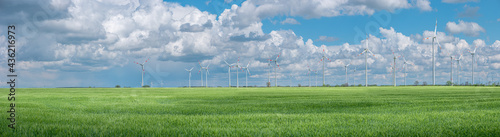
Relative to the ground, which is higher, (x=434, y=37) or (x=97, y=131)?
(x=434, y=37)

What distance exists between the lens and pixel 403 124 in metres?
10.6

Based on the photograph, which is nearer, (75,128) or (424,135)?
(424,135)

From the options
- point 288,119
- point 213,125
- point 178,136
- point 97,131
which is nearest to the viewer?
point 178,136

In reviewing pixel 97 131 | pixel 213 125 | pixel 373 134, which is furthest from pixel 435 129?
pixel 97 131

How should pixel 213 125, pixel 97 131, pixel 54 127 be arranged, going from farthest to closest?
pixel 213 125
pixel 54 127
pixel 97 131

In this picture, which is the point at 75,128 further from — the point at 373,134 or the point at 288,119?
the point at 373,134

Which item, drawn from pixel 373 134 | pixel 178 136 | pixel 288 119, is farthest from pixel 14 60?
pixel 373 134

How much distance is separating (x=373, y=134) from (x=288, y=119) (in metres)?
3.78

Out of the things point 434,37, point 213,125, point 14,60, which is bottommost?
point 213,125

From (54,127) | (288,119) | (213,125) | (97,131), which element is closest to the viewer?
(97,131)

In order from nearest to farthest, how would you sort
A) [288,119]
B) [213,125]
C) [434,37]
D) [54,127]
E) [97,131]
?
[97,131] → [54,127] → [213,125] → [288,119] → [434,37]

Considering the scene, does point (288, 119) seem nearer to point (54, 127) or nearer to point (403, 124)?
point (403, 124)

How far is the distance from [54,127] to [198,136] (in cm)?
419

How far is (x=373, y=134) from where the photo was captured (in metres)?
8.63
